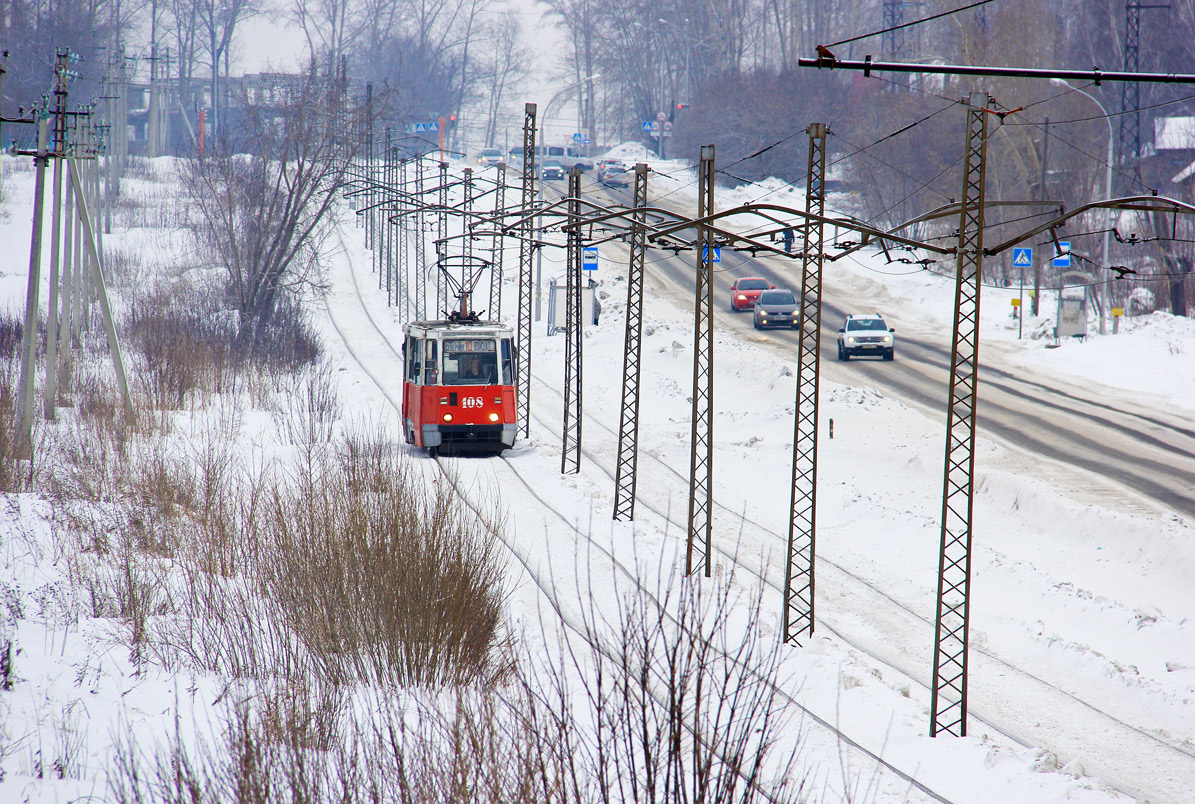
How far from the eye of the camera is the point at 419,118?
111 m

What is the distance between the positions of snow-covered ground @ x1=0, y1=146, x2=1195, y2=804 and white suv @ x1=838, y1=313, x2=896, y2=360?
3.25 metres

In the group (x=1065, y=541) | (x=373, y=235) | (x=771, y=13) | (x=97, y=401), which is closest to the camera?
(x=1065, y=541)

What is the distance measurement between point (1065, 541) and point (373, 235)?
48.4 m

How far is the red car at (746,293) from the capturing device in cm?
4653

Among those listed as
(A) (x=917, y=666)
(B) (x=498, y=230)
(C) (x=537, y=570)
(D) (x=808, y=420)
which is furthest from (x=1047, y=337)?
(C) (x=537, y=570)

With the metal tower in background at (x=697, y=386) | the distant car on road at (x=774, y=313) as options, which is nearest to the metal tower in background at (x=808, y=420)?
the metal tower in background at (x=697, y=386)

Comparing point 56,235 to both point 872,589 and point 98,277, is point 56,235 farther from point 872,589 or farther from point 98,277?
point 872,589

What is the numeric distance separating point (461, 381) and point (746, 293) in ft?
87.5

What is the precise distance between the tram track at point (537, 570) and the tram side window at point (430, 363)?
1.73 m

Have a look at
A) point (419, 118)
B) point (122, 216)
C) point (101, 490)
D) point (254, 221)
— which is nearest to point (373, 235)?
point (122, 216)

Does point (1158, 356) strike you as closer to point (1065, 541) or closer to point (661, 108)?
point (1065, 541)

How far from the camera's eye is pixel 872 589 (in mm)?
16312

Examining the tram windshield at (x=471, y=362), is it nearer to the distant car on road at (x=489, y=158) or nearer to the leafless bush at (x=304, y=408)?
the leafless bush at (x=304, y=408)

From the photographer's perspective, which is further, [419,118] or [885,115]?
[419,118]
